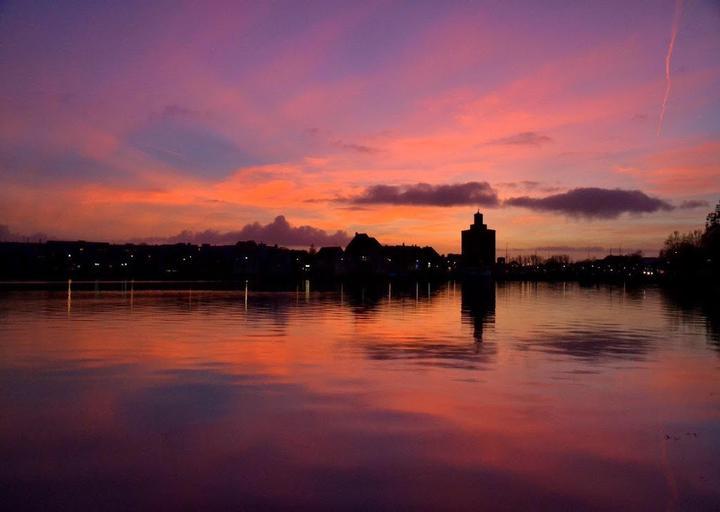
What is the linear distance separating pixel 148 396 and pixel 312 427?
16.4ft

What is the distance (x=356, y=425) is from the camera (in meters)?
13.5

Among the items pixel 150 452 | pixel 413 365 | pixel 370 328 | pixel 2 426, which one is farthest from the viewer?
pixel 370 328

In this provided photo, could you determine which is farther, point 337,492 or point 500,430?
point 500,430

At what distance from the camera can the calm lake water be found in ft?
31.6

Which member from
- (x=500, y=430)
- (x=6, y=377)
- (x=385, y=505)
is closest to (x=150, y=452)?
(x=385, y=505)

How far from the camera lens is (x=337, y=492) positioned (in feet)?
31.4

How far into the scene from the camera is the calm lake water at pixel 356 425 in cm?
962

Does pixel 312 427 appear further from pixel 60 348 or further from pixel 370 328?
pixel 370 328

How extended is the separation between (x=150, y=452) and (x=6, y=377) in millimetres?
9195

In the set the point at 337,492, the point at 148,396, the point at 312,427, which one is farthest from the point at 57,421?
the point at 337,492

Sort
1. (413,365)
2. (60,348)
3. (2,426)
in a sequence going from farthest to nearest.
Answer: (60,348), (413,365), (2,426)

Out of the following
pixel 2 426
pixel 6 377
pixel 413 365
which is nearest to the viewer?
pixel 2 426

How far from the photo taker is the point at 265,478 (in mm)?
10141

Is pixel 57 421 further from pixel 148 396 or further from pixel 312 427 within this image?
pixel 312 427
